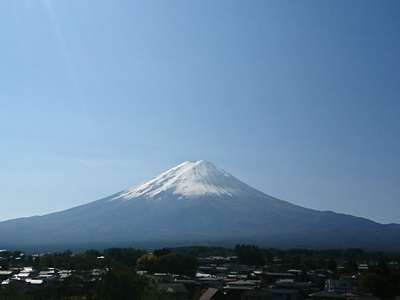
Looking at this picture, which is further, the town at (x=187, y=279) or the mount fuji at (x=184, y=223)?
the mount fuji at (x=184, y=223)

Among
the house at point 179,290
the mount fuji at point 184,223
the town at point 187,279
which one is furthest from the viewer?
the mount fuji at point 184,223

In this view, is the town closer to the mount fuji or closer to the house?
the house

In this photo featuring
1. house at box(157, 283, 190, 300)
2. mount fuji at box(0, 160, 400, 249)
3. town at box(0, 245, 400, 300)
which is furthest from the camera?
mount fuji at box(0, 160, 400, 249)

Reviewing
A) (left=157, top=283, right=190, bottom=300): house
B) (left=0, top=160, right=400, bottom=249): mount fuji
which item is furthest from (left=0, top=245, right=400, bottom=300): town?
(left=0, top=160, right=400, bottom=249): mount fuji

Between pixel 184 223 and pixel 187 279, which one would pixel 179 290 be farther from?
pixel 184 223

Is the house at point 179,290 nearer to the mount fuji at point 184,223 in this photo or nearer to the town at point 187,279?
the town at point 187,279

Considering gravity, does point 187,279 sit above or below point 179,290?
above

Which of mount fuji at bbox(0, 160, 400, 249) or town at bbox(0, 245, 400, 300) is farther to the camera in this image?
mount fuji at bbox(0, 160, 400, 249)

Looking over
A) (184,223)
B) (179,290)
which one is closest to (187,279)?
(179,290)

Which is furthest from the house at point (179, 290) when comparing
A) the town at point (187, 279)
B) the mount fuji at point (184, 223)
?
the mount fuji at point (184, 223)
